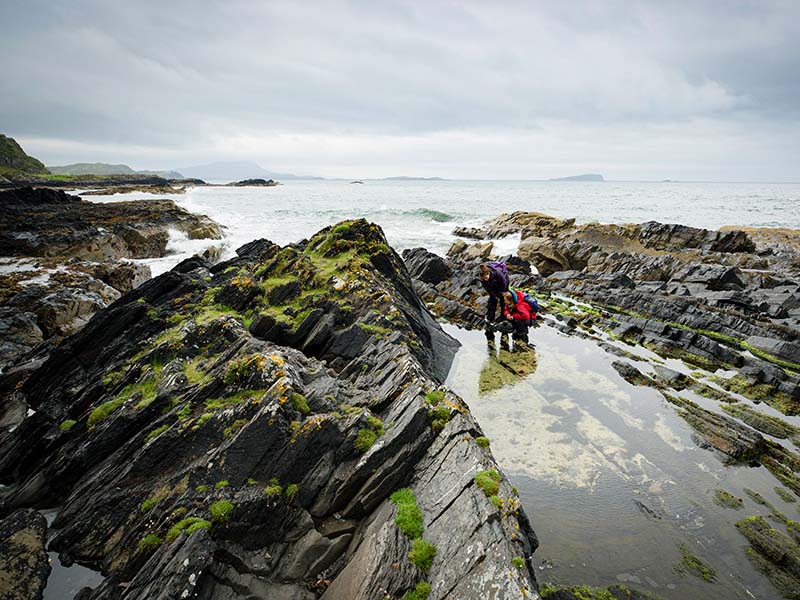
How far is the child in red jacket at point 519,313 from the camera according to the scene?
80.1ft

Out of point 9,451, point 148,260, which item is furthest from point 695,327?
point 148,260

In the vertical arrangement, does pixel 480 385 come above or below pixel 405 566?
below

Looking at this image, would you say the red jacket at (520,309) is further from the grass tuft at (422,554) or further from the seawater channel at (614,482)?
the grass tuft at (422,554)

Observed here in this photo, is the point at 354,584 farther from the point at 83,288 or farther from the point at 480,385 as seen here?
the point at 83,288

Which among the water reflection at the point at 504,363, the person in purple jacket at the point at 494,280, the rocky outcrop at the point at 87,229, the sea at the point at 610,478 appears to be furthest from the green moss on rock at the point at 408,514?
the rocky outcrop at the point at 87,229

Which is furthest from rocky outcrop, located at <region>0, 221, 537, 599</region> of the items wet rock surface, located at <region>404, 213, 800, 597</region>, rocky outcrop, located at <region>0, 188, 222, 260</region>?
rocky outcrop, located at <region>0, 188, 222, 260</region>

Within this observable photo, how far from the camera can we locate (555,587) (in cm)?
876

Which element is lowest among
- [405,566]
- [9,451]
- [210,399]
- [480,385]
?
[480,385]

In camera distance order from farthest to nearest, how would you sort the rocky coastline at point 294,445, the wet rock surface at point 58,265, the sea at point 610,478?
the wet rock surface at point 58,265 → the sea at point 610,478 → the rocky coastline at point 294,445

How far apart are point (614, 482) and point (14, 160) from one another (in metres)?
200

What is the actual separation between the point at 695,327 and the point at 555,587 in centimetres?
2517

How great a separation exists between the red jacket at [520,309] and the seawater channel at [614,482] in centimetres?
551

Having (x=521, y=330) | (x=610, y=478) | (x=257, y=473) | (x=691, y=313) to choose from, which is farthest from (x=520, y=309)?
(x=257, y=473)

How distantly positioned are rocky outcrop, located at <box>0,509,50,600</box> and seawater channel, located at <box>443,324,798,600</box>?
12079 mm
